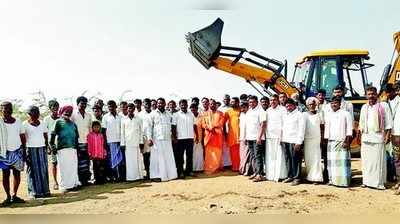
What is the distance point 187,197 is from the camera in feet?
23.6

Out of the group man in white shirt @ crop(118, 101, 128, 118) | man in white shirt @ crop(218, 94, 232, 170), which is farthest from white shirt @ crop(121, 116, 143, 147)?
man in white shirt @ crop(218, 94, 232, 170)

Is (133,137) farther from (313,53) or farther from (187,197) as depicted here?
(313,53)

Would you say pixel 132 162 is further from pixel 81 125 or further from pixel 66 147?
pixel 66 147

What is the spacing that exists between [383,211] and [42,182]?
17.1 ft

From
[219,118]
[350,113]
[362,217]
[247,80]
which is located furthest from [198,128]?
[362,217]

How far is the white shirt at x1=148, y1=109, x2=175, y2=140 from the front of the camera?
9000 millimetres

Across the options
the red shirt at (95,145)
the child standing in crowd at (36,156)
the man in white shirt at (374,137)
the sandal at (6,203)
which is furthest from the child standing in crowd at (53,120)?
the man in white shirt at (374,137)

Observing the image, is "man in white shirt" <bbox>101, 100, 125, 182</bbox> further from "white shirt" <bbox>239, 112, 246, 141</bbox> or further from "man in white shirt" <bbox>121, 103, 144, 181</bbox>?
"white shirt" <bbox>239, 112, 246, 141</bbox>

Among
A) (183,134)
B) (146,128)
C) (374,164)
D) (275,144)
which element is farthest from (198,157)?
(374,164)

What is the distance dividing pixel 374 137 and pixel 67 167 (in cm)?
517

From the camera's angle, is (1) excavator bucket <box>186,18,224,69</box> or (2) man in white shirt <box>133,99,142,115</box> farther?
(1) excavator bucket <box>186,18,224,69</box>

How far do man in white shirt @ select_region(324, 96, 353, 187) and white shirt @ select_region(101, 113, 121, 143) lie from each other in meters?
3.85

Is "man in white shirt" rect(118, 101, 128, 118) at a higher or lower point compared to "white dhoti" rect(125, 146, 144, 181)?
higher

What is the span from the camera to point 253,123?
873cm
